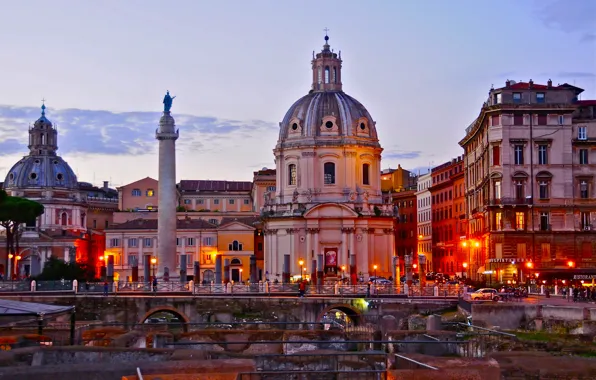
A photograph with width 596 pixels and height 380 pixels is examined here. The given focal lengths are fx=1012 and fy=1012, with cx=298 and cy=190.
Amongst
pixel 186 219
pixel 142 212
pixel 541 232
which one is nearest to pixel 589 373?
pixel 541 232

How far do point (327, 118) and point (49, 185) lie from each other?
69937mm

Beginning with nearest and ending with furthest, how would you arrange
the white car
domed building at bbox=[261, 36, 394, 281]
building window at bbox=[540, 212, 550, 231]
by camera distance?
the white car → building window at bbox=[540, 212, 550, 231] → domed building at bbox=[261, 36, 394, 281]

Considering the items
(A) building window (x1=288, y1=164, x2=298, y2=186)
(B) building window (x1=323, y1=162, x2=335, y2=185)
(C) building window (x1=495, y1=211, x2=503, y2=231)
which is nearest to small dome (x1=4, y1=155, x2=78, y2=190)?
(A) building window (x1=288, y1=164, x2=298, y2=186)

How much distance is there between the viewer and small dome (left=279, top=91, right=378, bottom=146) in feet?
379

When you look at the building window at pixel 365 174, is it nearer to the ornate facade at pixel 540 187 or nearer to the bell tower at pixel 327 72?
the bell tower at pixel 327 72

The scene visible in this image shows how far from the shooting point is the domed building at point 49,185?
545 feet

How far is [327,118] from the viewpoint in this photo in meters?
115

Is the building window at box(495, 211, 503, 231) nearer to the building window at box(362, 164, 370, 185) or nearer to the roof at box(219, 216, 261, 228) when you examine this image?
the building window at box(362, 164, 370, 185)

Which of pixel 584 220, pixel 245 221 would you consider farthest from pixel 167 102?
pixel 245 221

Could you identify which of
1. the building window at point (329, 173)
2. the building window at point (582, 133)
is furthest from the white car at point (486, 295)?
the building window at point (329, 173)

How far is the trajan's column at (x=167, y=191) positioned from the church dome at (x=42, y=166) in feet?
266

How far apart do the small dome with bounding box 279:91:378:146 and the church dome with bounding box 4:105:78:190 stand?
6392 cm

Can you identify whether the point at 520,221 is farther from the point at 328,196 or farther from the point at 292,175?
the point at 292,175

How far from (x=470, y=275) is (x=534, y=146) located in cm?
2288
